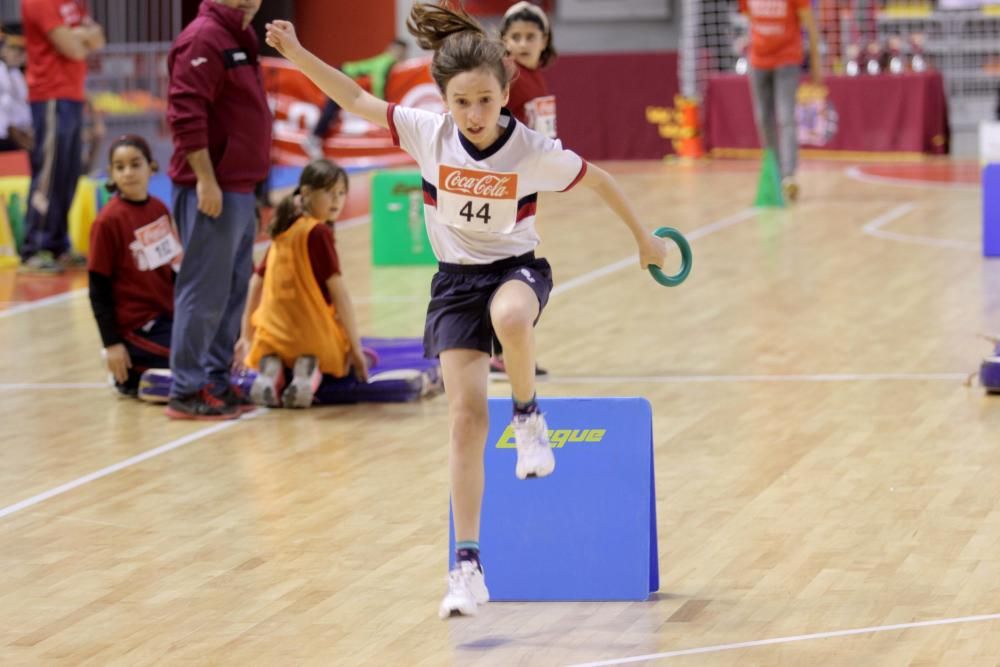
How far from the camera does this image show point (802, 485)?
5.41 metres

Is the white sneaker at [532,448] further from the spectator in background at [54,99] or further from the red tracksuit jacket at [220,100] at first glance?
the spectator in background at [54,99]

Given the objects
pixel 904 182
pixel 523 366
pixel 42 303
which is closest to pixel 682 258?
pixel 523 366

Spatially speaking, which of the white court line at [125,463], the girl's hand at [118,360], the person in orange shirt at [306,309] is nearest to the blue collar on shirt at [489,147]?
the white court line at [125,463]

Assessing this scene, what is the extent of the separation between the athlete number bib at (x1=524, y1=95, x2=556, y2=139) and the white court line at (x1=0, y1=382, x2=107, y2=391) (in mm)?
2169

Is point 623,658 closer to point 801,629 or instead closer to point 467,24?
point 801,629

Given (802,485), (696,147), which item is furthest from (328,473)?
(696,147)

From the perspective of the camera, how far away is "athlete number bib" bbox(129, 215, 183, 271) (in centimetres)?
707

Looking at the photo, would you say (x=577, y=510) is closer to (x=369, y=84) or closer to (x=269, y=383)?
(x=269, y=383)

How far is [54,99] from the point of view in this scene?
10.6 metres

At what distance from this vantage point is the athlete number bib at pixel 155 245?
7.07 meters

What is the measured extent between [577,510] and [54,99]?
714 centimetres

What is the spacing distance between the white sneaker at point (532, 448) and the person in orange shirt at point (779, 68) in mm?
9700

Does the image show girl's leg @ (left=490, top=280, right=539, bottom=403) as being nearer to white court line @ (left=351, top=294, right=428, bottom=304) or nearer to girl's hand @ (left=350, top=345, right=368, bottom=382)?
girl's hand @ (left=350, top=345, right=368, bottom=382)

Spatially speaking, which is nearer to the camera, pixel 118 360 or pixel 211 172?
pixel 211 172
